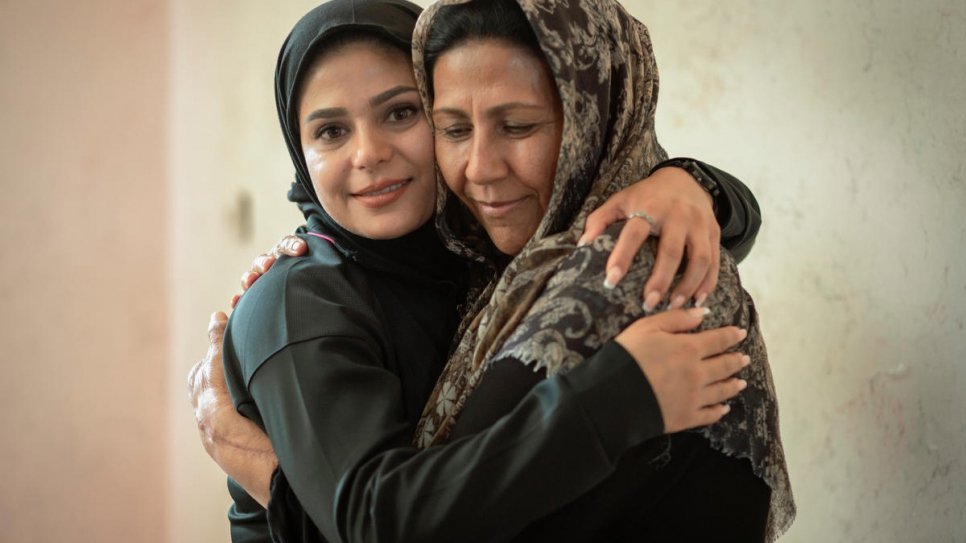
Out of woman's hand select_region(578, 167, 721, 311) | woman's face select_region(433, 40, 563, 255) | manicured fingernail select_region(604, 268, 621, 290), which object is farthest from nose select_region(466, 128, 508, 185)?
manicured fingernail select_region(604, 268, 621, 290)

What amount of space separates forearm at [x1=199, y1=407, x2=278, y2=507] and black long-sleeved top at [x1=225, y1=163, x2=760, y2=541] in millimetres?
35

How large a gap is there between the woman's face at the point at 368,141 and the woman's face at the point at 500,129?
0.39 ft

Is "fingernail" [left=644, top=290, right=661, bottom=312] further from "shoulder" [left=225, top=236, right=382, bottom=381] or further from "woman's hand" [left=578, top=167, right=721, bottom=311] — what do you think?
"shoulder" [left=225, top=236, right=382, bottom=381]

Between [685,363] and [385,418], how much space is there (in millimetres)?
393

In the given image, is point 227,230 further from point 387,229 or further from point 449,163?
point 449,163

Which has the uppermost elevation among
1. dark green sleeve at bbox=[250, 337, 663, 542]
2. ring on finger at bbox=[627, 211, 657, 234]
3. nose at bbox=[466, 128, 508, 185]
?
nose at bbox=[466, 128, 508, 185]

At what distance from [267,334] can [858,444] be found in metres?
1.21

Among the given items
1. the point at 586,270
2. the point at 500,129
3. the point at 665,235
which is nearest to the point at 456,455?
the point at 586,270

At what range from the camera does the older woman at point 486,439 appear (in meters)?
1.16

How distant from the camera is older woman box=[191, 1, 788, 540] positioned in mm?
1156

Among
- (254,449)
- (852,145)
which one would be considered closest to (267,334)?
(254,449)

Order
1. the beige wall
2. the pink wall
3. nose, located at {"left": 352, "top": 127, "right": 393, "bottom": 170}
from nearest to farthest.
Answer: nose, located at {"left": 352, "top": 127, "right": 393, "bottom": 170}
the beige wall
the pink wall

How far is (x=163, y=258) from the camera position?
3674 mm

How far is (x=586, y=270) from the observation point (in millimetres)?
1266
